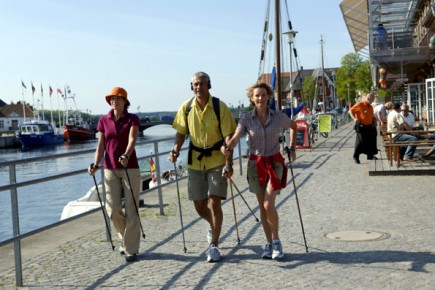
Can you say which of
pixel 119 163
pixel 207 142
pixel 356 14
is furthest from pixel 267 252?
pixel 356 14

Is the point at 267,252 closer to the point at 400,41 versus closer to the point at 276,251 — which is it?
the point at 276,251

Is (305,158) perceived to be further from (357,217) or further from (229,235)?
(229,235)

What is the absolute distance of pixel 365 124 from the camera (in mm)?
15812

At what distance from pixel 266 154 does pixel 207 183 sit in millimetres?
708

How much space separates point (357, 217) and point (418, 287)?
3526 millimetres

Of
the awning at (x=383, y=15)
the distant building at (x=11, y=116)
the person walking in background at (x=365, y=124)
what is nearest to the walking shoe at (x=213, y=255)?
the person walking in background at (x=365, y=124)

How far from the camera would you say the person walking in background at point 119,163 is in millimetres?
6816

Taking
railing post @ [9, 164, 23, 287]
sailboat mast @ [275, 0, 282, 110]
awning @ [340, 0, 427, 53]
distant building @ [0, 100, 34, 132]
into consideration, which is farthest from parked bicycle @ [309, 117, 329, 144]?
distant building @ [0, 100, 34, 132]

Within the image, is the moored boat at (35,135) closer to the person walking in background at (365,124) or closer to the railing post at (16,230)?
the person walking in background at (365,124)

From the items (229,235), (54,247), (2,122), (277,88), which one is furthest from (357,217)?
(2,122)

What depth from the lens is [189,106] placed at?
6.71 m

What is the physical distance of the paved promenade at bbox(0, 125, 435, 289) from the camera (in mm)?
5684

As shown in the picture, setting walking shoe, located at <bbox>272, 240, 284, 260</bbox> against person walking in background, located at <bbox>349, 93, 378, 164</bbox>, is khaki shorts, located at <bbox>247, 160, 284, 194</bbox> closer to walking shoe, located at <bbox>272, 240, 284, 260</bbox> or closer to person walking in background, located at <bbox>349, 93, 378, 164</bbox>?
walking shoe, located at <bbox>272, 240, 284, 260</bbox>

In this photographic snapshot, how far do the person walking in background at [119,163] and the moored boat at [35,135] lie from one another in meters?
91.2
